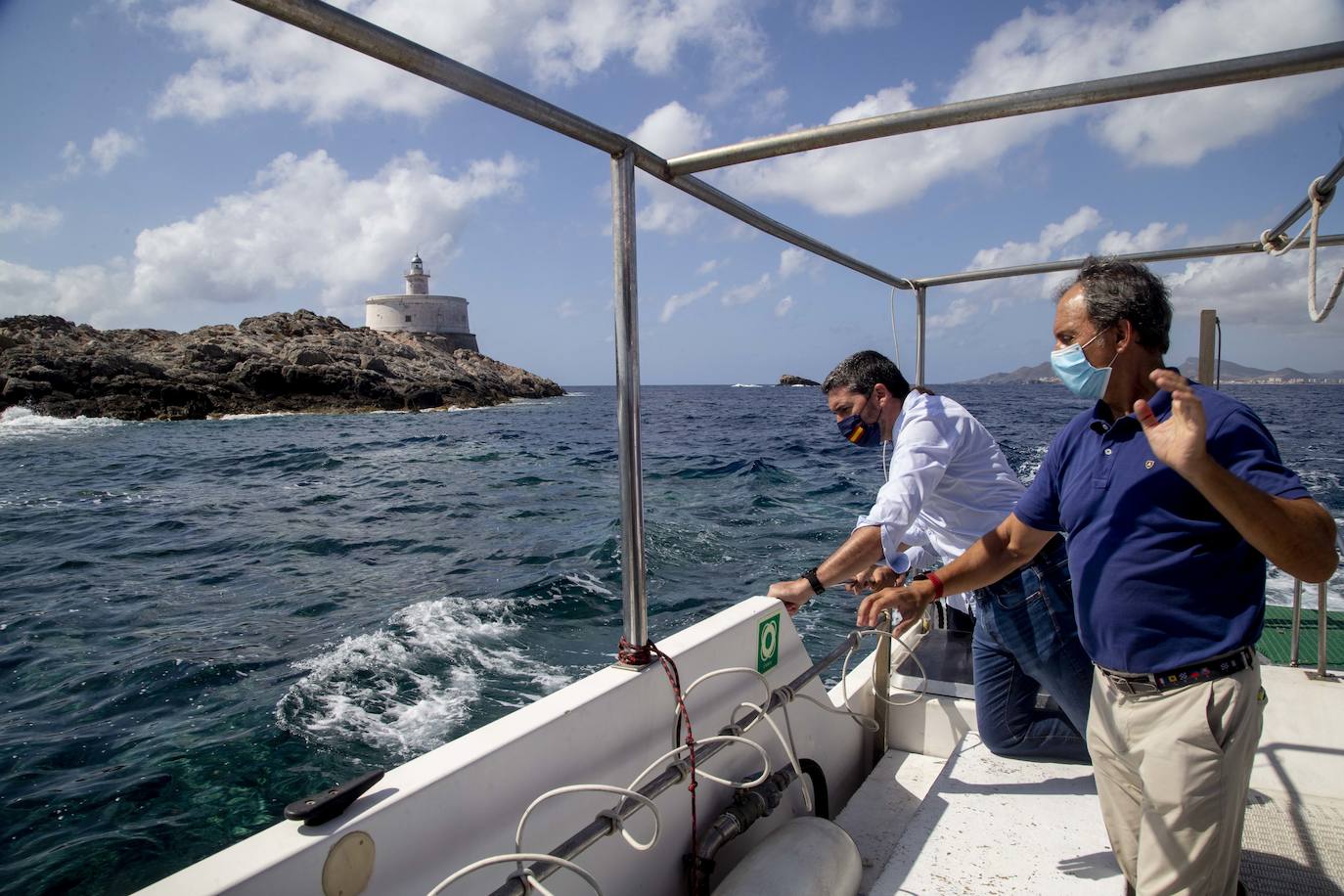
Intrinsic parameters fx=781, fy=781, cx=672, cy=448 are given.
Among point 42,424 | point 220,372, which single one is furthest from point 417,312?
point 42,424

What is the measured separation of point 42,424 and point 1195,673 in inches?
1758

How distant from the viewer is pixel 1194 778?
143cm

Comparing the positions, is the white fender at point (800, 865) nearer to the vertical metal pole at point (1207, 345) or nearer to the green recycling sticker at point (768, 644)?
the green recycling sticker at point (768, 644)

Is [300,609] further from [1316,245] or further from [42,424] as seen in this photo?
[42,424]

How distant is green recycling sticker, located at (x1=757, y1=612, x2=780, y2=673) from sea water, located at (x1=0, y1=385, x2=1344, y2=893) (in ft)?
10.2

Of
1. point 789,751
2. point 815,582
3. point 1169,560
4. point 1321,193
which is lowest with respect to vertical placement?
point 789,751

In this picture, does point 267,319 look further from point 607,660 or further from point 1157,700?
point 1157,700

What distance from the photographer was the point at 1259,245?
288 centimetres

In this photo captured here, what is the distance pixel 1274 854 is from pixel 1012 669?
0.75m

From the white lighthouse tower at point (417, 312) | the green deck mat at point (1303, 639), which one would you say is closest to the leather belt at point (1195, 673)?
the green deck mat at point (1303, 639)

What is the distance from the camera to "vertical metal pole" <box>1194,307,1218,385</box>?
3.02m

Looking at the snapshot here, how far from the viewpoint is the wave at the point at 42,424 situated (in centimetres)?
3222

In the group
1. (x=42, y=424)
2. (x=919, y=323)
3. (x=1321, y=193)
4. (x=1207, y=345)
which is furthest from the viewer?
(x=42, y=424)

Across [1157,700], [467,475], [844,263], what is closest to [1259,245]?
[844,263]
